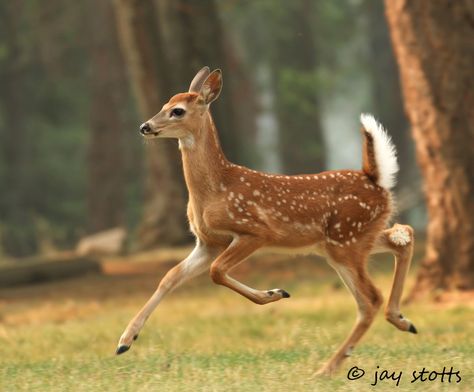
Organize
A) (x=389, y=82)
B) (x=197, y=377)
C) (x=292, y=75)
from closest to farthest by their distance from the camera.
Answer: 1. (x=197, y=377)
2. (x=292, y=75)
3. (x=389, y=82)

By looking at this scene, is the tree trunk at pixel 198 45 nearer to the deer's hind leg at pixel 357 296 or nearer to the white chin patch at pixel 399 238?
the white chin patch at pixel 399 238

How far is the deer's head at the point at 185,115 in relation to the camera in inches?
330

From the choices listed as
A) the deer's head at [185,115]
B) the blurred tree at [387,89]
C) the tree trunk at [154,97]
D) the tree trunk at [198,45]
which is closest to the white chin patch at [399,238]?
the deer's head at [185,115]

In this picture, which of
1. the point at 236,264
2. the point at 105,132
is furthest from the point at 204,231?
the point at 105,132

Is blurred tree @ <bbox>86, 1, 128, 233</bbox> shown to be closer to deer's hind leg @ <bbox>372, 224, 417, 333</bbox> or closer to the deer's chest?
deer's hind leg @ <bbox>372, 224, 417, 333</bbox>

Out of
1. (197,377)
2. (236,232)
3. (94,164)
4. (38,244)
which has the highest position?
(236,232)

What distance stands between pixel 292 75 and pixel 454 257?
55.4 feet

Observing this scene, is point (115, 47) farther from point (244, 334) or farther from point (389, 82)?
A: point (244, 334)

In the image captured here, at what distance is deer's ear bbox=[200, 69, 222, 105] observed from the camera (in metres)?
8.61

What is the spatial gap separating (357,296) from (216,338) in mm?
3086

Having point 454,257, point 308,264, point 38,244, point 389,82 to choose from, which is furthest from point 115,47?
point 454,257

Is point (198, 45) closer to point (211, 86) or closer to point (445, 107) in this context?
point (445, 107)

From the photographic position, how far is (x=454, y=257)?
13.1m

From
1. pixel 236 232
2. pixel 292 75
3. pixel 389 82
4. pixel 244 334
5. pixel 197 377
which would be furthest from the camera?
pixel 389 82
